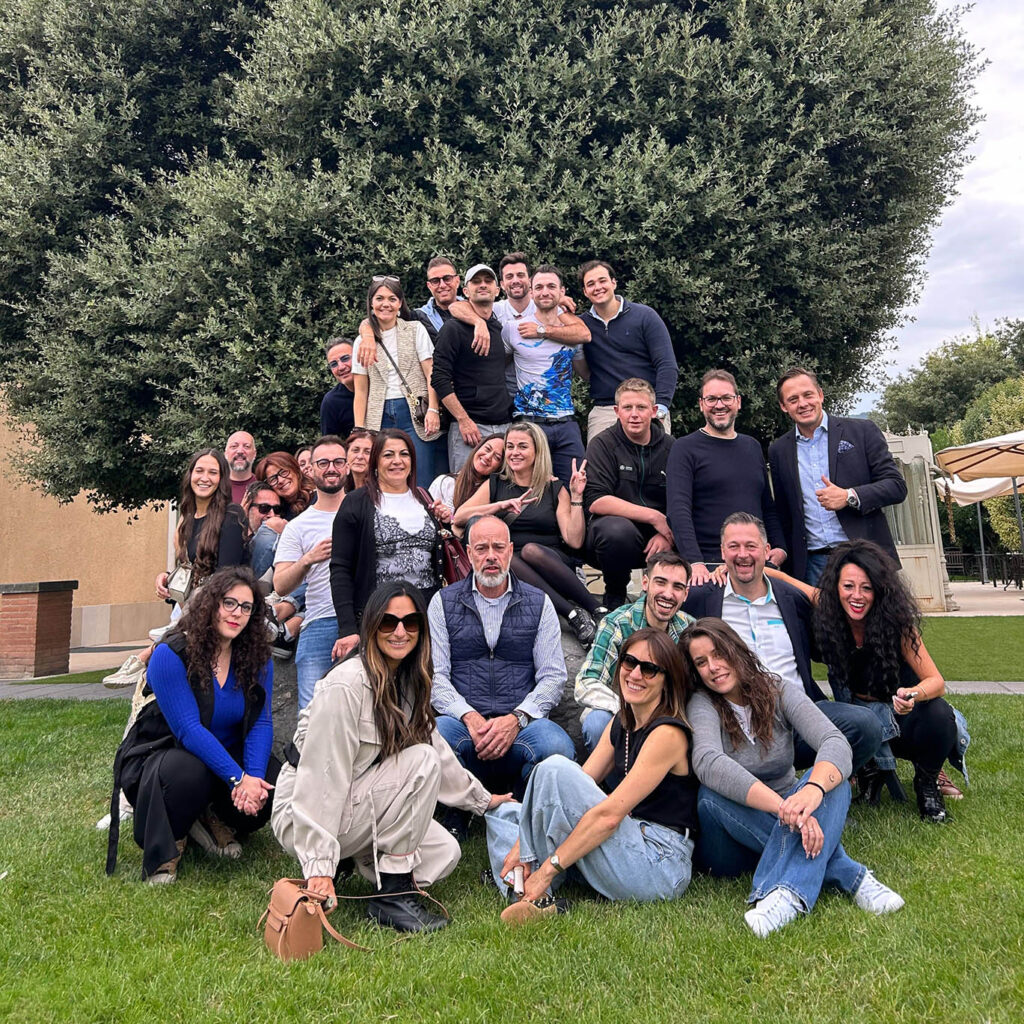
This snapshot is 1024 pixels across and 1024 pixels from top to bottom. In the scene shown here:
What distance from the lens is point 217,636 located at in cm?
432

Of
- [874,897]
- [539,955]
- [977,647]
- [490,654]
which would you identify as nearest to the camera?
[539,955]

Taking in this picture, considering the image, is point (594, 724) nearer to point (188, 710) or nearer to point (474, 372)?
point (188, 710)

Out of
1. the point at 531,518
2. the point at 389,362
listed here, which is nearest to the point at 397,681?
the point at 531,518

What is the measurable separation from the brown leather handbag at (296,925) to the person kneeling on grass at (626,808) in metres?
0.74

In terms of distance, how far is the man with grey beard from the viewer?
4.55m

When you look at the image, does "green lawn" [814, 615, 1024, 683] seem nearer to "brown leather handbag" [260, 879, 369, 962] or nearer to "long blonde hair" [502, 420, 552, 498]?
Result: "long blonde hair" [502, 420, 552, 498]

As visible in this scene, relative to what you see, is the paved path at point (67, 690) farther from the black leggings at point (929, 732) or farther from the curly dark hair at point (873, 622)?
the curly dark hair at point (873, 622)

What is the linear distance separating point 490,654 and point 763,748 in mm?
1573

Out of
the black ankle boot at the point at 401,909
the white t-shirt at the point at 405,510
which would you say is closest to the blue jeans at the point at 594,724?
the black ankle boot at the point at 401,909

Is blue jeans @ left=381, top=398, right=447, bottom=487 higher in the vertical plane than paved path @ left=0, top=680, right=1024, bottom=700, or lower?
higher

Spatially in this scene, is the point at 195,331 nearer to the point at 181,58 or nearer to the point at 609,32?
the point at 181,58

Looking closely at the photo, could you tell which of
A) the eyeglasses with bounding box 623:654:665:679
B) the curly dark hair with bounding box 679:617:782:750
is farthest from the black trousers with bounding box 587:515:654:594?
the eyeglasses with bounding box 623:654:665:679

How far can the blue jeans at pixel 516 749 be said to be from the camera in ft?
14.6

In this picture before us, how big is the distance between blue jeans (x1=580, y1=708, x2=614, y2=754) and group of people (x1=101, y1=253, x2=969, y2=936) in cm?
2
